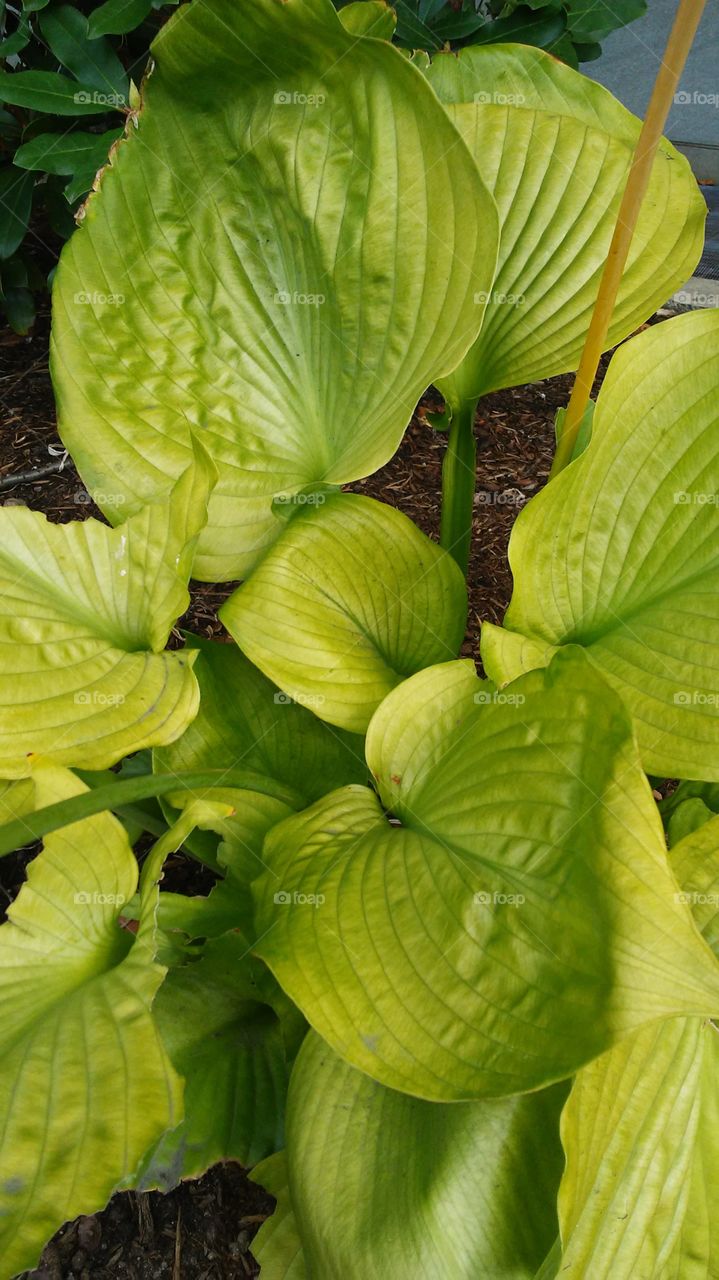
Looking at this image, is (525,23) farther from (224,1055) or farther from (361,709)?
(224,1055)

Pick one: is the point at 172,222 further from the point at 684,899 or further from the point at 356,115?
the point at 684,899

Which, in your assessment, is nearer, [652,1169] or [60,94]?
[652,1169]

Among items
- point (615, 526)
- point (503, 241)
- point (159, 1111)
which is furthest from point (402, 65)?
point (159, 1111)

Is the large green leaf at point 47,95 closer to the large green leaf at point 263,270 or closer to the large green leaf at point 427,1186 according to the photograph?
the large green leaf at point 263,270

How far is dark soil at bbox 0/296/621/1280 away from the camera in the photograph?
3.51ft

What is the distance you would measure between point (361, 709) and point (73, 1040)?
1.35 ft

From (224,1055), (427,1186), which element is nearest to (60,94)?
(224,1055)

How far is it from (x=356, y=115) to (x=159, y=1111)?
86 centimetres

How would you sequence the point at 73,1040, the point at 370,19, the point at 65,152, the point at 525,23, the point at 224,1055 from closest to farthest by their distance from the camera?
the point at 73,1040
the point at 370,19
the point at 224,1055
the point at 65,152
the point at 525,23

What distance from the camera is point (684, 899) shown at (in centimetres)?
63


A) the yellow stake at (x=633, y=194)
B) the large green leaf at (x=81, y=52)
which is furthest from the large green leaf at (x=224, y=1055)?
the large green leaf at (x=81, y=52)

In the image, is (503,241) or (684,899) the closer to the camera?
(684,899)

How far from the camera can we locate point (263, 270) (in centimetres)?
105

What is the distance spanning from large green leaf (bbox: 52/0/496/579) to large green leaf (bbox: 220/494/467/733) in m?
0.07
